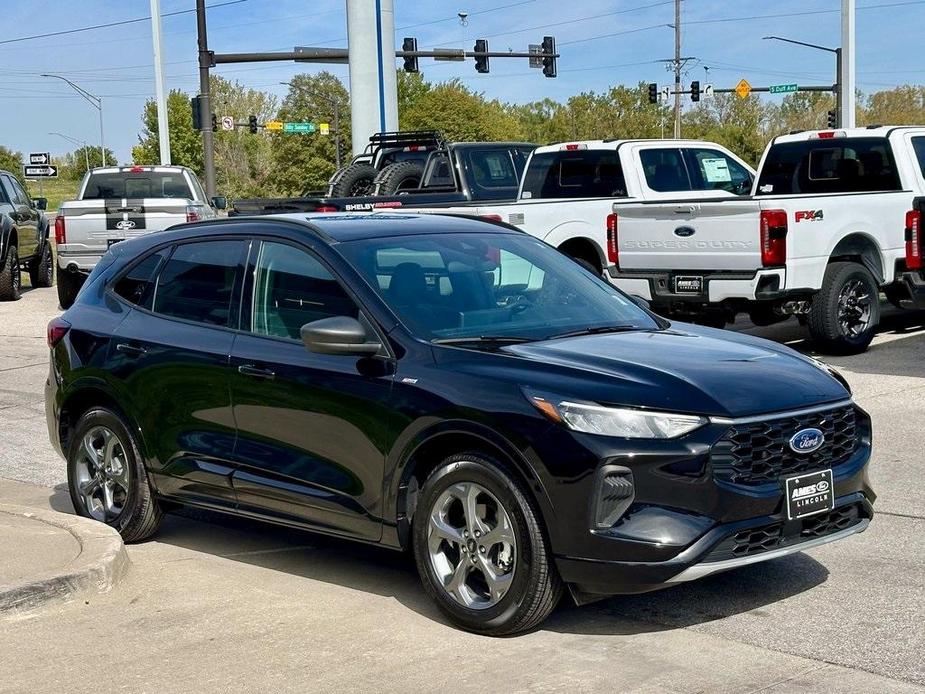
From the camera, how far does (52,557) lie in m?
6.64

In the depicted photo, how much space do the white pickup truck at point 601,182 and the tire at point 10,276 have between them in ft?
31.0

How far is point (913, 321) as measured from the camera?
1628 cm

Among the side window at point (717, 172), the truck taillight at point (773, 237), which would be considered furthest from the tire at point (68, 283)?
the truck taillight at point (773, 237)

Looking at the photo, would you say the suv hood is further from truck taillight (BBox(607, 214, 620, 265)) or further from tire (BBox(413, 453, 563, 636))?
truck taillight (BBox(607, 214, 620, 265))

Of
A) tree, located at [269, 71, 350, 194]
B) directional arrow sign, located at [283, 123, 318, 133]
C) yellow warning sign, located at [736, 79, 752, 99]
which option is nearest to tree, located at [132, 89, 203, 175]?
tree, located at [269, 71, 350, 194]

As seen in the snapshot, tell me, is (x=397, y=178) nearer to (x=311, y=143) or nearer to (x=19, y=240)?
(x=19, y=240)

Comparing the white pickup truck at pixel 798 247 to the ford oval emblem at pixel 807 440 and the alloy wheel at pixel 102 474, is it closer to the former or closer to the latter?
the alloy wheel at pixel 102 474

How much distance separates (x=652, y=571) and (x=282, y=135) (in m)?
97.0

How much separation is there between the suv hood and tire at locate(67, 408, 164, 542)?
2503mm

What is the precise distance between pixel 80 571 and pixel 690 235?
8.44 meters

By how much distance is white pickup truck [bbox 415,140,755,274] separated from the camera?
53.8 feet

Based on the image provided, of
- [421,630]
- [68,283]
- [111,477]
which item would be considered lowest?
[421,630]

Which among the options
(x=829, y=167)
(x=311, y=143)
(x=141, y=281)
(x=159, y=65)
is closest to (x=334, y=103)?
(x=311, y=143)

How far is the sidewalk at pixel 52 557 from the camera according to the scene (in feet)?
20.2
